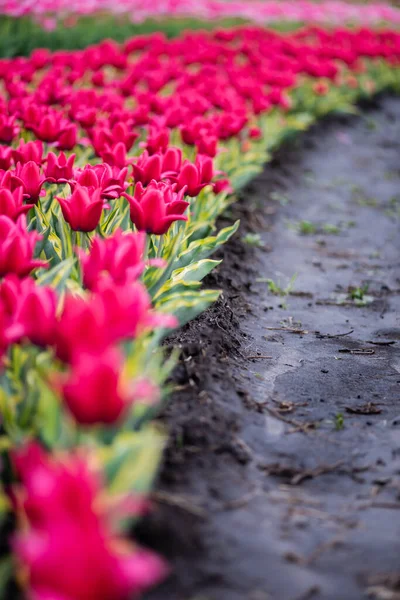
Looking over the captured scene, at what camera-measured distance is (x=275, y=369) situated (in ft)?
9.70

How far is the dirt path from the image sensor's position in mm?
1693

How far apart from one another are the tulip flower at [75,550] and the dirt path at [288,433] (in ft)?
1.69

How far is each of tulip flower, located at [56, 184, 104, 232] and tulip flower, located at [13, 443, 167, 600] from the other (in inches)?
49.5

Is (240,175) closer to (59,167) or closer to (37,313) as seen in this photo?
(59,167)

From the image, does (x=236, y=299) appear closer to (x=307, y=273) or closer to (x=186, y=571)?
(x=307, y=273)

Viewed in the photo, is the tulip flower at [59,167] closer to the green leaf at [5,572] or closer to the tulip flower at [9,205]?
the tulip flower at [9,205]

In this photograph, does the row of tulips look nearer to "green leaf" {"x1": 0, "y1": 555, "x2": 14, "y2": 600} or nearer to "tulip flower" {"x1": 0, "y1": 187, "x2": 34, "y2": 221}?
"tulip flower" {"x1": 0, "y1": 187, "x2": 34, "y2": 221}

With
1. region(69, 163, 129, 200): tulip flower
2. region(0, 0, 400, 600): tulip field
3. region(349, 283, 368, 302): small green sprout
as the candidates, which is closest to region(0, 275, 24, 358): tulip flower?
region(0, 0, 400, 600): tulip field

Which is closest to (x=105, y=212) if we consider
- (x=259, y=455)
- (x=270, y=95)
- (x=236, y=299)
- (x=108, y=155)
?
(x=108, y=155)

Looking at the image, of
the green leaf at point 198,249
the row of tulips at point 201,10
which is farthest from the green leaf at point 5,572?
the row of tulips at point 201,10

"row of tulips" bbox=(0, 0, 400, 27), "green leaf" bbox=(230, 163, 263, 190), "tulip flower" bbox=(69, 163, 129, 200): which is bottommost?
"green leaf" bbox=(230, 163, 263, 190)

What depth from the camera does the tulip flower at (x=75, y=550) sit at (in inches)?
40.8

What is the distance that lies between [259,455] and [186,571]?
644 mm

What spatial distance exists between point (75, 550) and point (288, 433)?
4.72 ft
